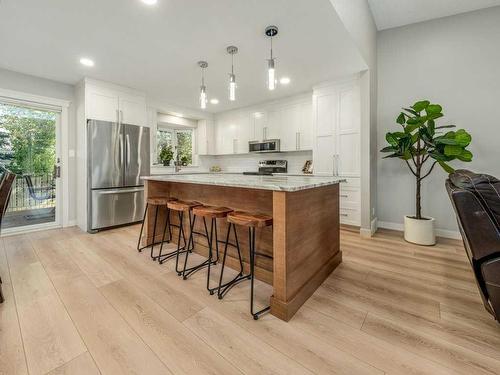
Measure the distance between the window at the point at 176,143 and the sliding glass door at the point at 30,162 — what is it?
72.4 inches

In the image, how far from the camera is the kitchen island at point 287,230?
164cm

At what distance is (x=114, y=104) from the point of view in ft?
13.1

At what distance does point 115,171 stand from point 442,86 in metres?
5.27

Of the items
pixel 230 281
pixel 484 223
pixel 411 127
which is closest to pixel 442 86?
pixel 411 127

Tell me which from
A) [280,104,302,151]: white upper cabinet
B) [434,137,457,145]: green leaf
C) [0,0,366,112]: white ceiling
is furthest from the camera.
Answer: [280,104,302,151]: white upper cabinet

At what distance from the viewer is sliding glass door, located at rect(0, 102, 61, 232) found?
3611 millimetres

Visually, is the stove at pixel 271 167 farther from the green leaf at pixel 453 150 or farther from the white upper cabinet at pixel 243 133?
the green leaf at pixel 453 150

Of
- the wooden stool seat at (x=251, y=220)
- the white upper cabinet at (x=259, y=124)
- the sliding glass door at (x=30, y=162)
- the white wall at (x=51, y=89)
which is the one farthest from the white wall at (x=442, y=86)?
the sliding glass door at (x=30, y=162)

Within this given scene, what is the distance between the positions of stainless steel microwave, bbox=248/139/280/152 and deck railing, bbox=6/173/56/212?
375 cm

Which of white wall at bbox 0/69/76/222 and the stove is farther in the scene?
the stove

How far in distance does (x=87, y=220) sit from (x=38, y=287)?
188cm

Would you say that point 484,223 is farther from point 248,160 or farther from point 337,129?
point 248,160

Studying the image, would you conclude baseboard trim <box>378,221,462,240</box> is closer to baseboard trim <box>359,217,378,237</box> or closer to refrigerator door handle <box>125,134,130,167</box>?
baseboard trim <box>359,217,378,237</box>

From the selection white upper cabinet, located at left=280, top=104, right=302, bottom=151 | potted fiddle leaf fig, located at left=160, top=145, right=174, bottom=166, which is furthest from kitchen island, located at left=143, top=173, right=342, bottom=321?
white upper cabinet, located at left=280, top=104, right=302, bottom=151
